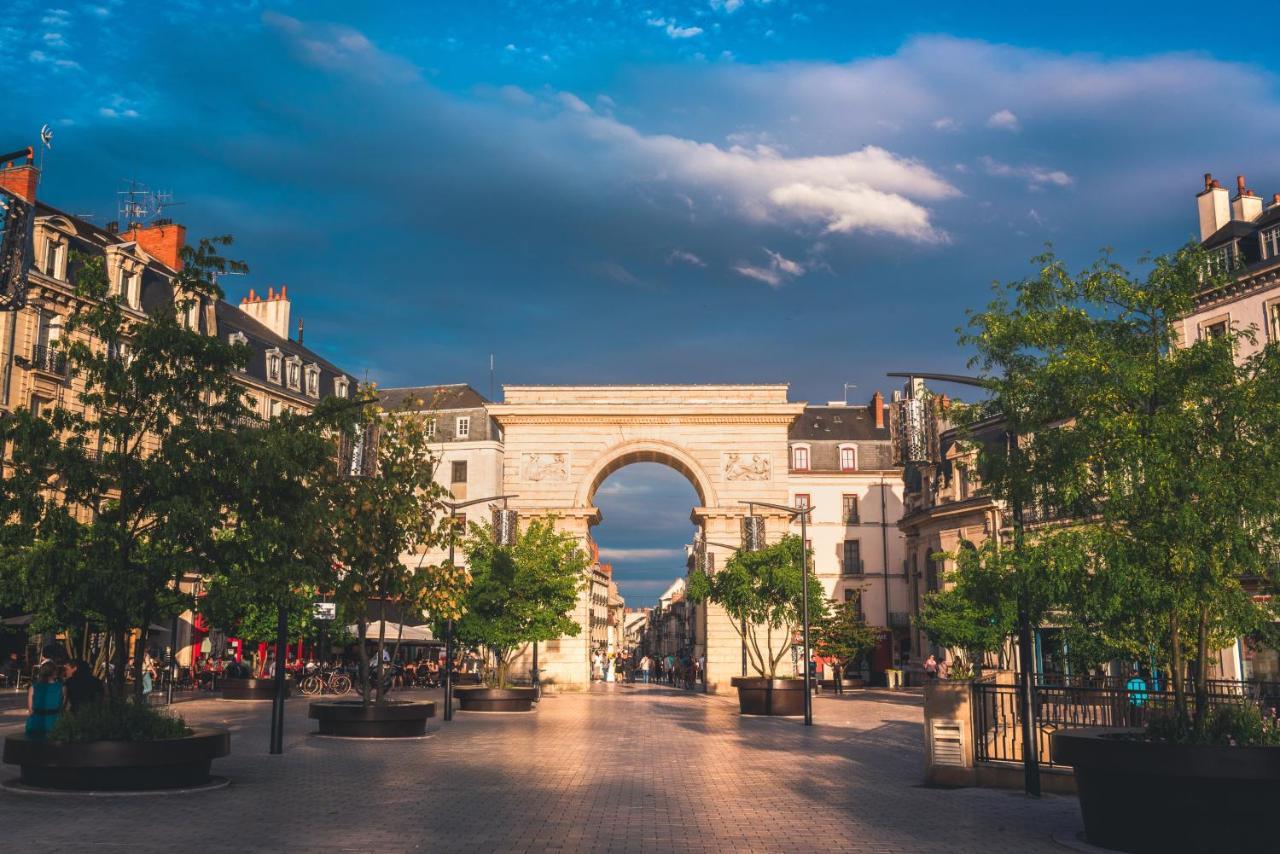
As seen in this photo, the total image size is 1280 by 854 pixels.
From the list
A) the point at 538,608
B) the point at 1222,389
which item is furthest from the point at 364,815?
the point at 538,608

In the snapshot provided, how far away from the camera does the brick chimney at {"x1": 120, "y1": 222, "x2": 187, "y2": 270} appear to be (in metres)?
52.6

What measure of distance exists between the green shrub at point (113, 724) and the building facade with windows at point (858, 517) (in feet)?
194

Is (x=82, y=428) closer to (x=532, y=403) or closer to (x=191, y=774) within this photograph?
(x=191, y=774)

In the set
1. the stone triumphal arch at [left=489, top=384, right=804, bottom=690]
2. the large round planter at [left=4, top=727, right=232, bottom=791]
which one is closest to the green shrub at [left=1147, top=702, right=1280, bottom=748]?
the large round planter at [left=4, top=727, right=232, bottom=791]

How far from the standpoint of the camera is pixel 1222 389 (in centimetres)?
1205

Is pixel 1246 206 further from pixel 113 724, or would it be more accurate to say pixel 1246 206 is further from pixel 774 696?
pixel 113 724

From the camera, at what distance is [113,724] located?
1423 cm

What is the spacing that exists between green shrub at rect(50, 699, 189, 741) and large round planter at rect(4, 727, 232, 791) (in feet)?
0.77

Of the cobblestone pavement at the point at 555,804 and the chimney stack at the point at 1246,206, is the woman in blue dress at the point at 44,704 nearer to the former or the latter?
the cobblestone pavement at the point at 555,804

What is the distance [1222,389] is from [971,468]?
359cm

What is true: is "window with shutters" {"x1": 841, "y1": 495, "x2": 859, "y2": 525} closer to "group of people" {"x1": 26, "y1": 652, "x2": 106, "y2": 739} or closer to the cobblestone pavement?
the cobblestone pavement

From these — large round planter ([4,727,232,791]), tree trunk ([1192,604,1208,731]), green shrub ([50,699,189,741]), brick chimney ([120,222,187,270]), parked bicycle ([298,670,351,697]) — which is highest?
brick chimney ([120,222,187,270])

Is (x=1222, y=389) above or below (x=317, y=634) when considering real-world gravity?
above

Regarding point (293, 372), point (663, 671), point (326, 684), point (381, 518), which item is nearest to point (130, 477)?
point (381, 518)
